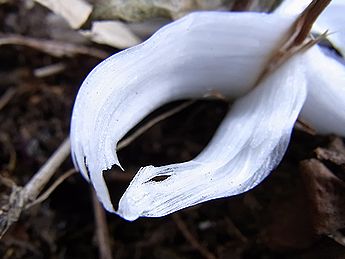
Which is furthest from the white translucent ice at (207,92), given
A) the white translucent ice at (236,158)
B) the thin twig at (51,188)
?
the thin twig at (51,188)

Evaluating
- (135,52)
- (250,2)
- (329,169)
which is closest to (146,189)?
(135,52)

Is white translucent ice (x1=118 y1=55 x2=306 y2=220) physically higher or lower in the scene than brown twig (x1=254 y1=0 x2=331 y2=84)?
lower

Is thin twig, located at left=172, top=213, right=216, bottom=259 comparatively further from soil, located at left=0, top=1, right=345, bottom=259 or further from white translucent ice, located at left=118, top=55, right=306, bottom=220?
white translucent ice, located at left=118, top=55, right=306, bottom=220

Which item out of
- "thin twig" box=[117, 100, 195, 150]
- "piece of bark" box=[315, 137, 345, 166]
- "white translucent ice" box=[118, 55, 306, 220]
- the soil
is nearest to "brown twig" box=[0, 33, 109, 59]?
the soil

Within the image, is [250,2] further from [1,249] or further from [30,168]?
[1,249]

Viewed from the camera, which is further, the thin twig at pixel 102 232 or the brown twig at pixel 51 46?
the brown twig at pixel 51 46

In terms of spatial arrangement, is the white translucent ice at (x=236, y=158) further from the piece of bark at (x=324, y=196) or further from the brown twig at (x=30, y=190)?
the brown twig at (x=30, y=190)

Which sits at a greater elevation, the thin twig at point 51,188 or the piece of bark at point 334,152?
the piece of bark at point 334,152
